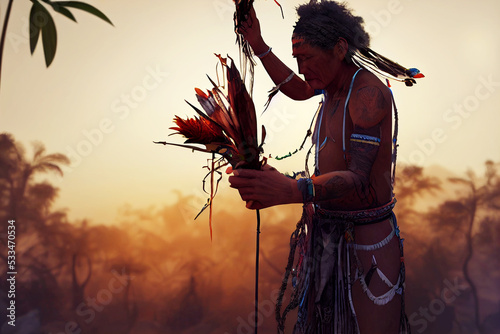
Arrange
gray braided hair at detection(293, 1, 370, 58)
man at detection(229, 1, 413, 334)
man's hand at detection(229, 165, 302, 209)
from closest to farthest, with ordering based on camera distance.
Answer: man's hand at detection(229, 165, 302, 209) < man at detection(229, 1, 413, 334) < gray braided hair at detection(293, 1, 370, 58)

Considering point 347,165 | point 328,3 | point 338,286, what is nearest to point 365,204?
point 347,165

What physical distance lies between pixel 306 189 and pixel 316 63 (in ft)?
2.29

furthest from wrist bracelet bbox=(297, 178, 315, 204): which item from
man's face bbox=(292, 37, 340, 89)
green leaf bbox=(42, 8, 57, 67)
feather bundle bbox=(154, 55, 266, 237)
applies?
green leaf bbox=(42, 8, 57, 67)

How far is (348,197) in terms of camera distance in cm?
206

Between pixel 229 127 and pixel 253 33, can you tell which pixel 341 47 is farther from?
pixel 229 127

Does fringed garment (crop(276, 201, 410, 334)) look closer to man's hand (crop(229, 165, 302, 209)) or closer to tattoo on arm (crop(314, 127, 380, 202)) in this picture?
tattoo on arm (crop(314, 127, 380, 202))

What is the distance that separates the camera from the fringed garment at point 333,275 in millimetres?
2055

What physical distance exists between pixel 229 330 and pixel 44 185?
8.57 ft

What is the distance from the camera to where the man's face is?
2078mm

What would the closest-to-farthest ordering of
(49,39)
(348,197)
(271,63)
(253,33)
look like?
1. (49,39)
2. (348,197)
3. (253,33)
4. (271,63)

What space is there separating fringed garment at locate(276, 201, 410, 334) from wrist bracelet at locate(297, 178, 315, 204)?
424mm

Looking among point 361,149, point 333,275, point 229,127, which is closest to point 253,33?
point 229,127

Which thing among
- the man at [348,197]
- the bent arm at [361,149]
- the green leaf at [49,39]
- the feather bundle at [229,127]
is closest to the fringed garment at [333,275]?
the man at [348,197]

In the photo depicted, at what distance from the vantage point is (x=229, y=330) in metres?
4.88
